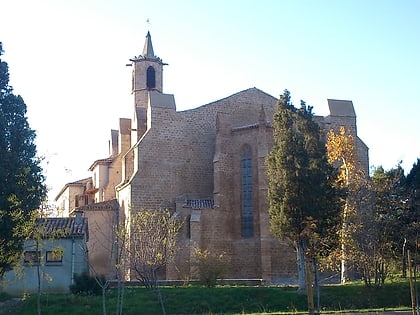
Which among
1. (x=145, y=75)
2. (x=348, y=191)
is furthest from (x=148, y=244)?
(x=145, y=75)

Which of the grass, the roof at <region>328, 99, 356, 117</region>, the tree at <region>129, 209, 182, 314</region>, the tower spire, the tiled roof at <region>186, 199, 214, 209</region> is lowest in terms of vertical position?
the grass

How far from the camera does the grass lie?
24234mm

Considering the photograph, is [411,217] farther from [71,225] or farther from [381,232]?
[71,225]

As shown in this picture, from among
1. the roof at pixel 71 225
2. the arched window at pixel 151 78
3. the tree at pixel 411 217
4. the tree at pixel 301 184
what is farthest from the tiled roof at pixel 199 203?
the arched window at pixel 151 78

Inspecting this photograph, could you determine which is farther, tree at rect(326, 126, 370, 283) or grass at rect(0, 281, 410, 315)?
tree at rect(326, 126, 370, 283)

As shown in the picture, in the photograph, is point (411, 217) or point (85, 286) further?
point (411, 217)

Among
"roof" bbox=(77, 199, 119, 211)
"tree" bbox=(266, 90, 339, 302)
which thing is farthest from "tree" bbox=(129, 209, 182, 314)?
"roof" bbox=(77, 199, 119, 211)

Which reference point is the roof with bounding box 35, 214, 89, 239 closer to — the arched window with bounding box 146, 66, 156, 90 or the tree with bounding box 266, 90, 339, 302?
the tree with bounding box 266, 90, 339, 302

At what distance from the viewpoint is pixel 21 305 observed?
80.8 feet

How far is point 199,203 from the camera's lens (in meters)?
38.5

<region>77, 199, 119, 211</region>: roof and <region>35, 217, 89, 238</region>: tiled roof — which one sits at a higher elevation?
<region>77, 199, 119, 211</region>: roof

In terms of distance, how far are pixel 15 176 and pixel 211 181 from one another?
73.2 feet

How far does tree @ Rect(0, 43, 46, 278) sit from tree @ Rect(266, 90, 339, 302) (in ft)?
31.9

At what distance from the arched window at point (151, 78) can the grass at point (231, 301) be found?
2687 cm
